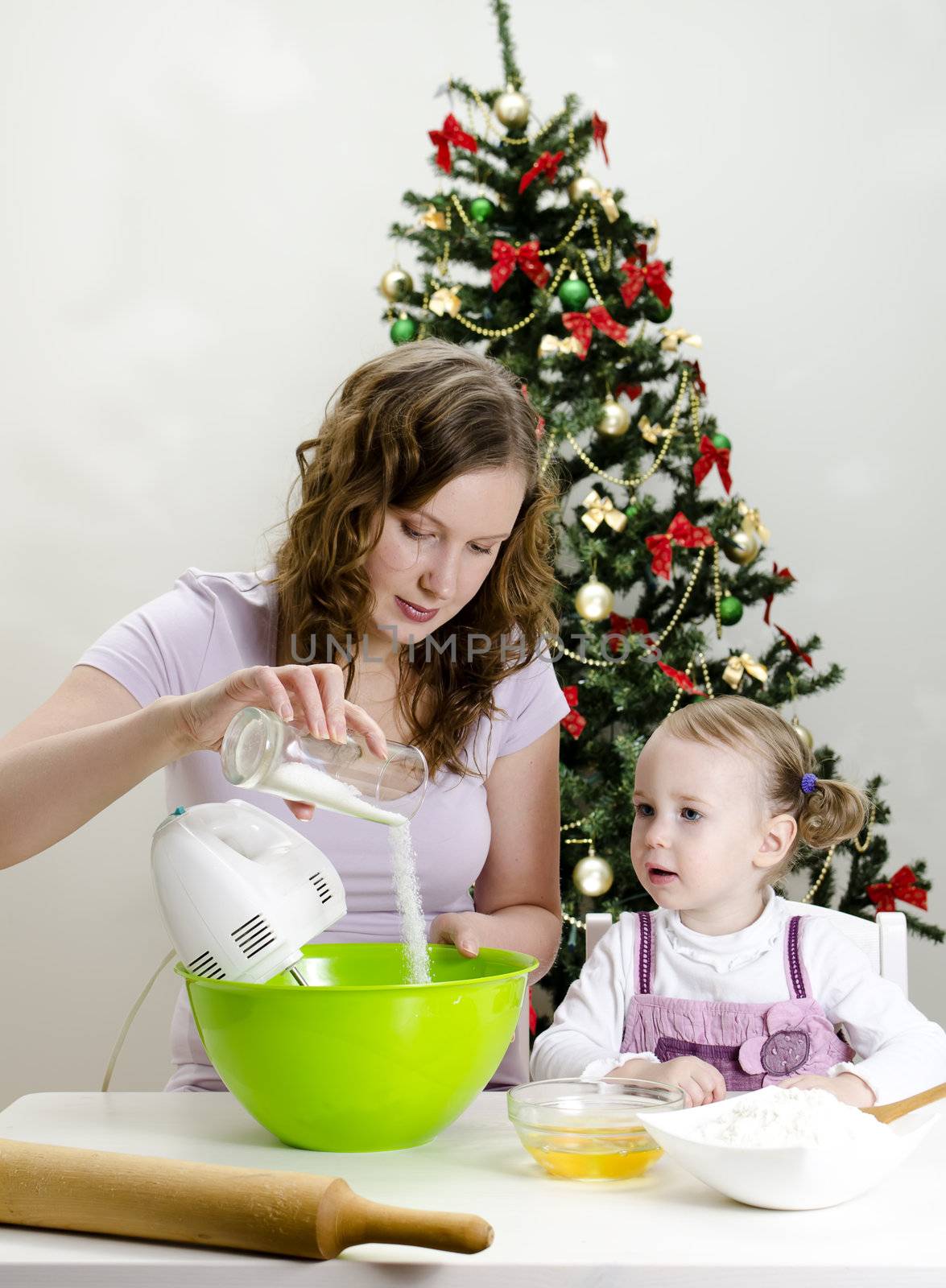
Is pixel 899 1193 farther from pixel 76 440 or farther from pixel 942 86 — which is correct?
pixel 942 86

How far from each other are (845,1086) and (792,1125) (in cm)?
34

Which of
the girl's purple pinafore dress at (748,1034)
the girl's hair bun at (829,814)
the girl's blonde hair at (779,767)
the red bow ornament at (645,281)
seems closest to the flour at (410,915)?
the girl's purple pinafore dress at (748,1034)

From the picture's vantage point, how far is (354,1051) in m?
0.93

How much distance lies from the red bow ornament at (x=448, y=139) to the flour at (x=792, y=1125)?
234 centimetres

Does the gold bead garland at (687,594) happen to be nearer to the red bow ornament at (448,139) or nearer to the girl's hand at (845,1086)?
the red bow ornament at (448,139)

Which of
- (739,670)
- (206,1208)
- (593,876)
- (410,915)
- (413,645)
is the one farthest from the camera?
(739,670)

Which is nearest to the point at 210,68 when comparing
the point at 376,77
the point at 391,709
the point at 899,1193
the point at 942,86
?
the point at 376,77

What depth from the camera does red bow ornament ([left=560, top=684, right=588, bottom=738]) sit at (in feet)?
8.45

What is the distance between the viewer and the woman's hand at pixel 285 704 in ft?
3.45

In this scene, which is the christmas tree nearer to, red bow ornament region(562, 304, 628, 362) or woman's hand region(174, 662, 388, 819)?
red bow ornament region(562, 304, 628, 362)

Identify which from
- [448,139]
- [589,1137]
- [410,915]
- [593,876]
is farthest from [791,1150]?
[448,139]

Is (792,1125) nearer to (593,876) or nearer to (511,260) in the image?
(593,876)

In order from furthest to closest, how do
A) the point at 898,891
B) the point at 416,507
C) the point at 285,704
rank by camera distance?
the point at 898,891, the point at 416,507, the point at 285,704

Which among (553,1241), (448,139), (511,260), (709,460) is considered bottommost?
(553,1241)
